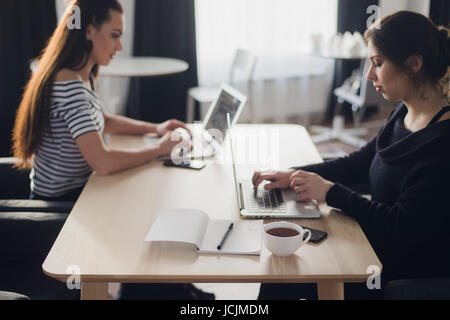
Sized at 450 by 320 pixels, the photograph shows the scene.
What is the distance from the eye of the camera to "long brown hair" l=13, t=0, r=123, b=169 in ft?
5.61

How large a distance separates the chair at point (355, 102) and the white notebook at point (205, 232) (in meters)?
2.82

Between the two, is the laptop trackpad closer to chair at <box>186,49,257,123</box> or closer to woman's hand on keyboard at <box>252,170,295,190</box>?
woman's hand on keyboard at <box>252,170,295,190</box>

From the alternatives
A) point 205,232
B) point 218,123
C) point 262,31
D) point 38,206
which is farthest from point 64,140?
point 262,31

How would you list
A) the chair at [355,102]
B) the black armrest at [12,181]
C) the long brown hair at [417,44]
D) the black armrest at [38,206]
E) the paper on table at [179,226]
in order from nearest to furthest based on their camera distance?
the paper on table at [179,226]
the long brown hair at [417,44]
the black armrest at [38,206]
the black armrest at [12,181]
the chair at [355,102]

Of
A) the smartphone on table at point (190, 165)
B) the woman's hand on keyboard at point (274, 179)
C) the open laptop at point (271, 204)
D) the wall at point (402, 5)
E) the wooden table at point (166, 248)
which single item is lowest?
the wooden table at point (166, 248)

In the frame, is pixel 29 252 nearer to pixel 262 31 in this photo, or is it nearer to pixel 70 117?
pixel 70 117

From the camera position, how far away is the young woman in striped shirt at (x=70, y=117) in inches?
66.5

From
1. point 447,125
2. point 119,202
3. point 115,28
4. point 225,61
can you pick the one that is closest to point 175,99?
point 225,61

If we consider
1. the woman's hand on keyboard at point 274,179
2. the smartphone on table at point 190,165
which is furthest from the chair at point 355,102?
the woman's hand on keyboard at point 274,179

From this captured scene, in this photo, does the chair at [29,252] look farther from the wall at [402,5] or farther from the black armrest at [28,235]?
the wall at [402,5]

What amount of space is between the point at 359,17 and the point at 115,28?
3369mm

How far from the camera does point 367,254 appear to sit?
1.21 meters

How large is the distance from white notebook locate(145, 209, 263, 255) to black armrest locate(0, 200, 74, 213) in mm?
429

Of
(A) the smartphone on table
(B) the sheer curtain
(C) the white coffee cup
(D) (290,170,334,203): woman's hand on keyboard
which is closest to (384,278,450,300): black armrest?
(C) the white coffee cup
